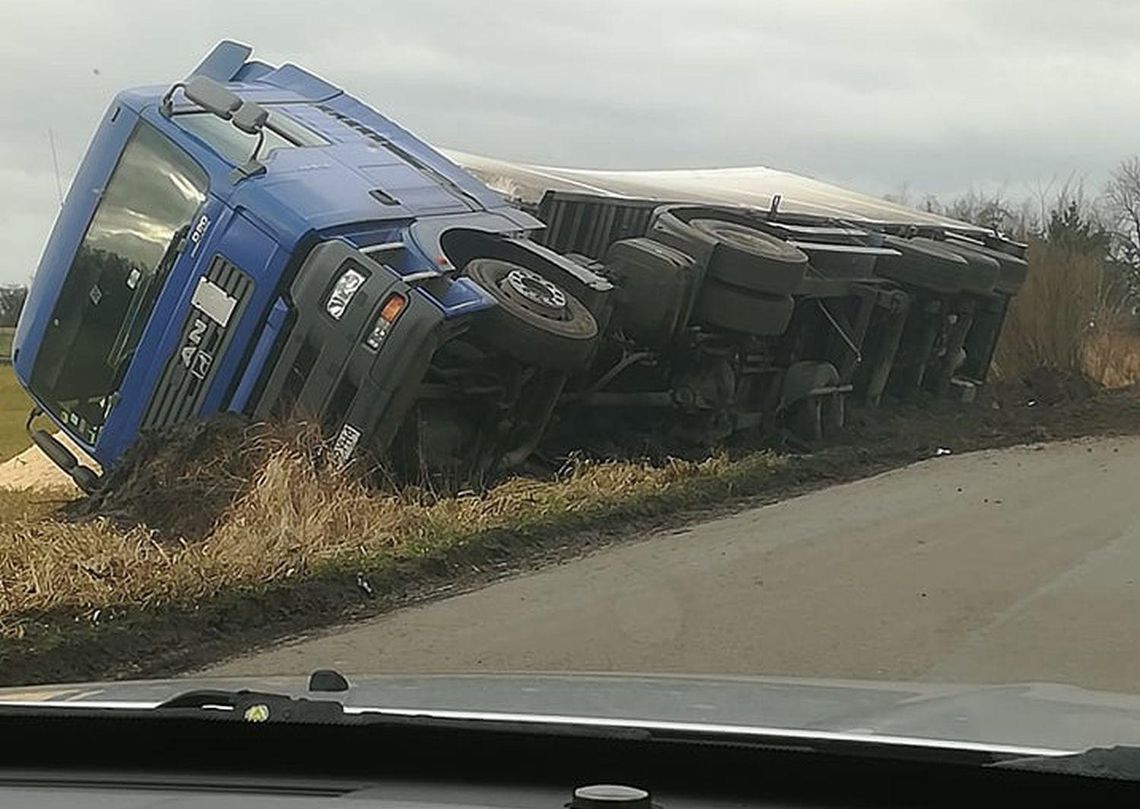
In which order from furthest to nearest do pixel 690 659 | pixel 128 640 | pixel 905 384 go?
1. pixel 905 384
2. pixel 128 640
3. pixel 690 659

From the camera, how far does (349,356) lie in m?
11.3

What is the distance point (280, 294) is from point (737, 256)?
4.12 meters

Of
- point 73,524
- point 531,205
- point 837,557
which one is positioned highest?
point 531,205

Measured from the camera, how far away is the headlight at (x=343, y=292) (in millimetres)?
11266

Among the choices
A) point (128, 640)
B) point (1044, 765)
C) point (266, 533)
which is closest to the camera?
point (1044, 765)

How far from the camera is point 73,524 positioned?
10.5 meters

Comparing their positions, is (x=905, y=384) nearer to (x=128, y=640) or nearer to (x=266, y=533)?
(x=266, y=533)

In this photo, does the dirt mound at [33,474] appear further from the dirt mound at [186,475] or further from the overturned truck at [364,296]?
the dirt mound at [186,475]

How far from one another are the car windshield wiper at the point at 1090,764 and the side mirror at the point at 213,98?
36.1 feet

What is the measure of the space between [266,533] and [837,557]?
135 inches

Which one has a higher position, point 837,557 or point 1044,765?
point 1044,765

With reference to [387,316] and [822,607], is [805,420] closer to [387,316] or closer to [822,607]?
[387,316]

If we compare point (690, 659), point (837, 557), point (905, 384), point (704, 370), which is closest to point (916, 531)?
point (837, 557)

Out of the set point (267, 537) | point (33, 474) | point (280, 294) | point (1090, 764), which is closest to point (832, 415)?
point (280, 294)
